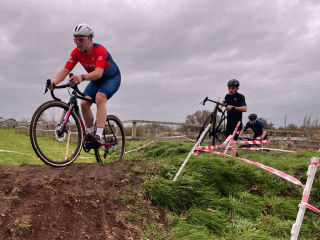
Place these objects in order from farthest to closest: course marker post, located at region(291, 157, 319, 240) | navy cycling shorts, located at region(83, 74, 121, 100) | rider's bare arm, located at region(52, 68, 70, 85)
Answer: navy cycling shorts, located at region(83, 74, 121, 100) → rider's bare arm, located at region(52, 68, 70, 85) → course marker post, located at region(291, 157, 319, 240)

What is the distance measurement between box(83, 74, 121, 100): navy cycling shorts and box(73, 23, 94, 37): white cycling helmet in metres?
0.86

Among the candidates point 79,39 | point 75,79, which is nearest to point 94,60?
point 79,39

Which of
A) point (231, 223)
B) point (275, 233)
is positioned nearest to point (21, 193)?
point (231, 223)

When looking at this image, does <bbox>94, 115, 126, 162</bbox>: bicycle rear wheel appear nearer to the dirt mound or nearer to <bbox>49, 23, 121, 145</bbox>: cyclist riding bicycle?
<bbox>49, 23, 121, 145</bbox>: cyclist riding bicycle

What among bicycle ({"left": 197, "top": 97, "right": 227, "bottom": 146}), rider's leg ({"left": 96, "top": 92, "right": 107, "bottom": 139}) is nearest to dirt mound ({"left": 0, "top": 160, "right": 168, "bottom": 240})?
rider's leg ({"left": 96, "top": 92, "right": 107, "bottom": 139})

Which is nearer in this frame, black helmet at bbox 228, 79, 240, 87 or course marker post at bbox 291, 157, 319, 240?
course marker post at bbox 291, 157, 319, 240

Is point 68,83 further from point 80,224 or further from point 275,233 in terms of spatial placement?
point 275,233

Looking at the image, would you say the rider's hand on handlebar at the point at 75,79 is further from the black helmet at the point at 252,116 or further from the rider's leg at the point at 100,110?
the black helmet at the point at 252,116

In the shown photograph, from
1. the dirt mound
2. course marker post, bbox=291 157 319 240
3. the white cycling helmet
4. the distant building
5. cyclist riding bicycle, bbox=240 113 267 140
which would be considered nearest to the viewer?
the dirt mound

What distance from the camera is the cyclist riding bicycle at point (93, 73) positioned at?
4082 mm

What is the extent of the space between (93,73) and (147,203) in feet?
7.00

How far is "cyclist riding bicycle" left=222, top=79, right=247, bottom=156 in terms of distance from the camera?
7242 mm

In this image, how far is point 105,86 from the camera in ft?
14.7

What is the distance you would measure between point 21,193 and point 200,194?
240 cm
